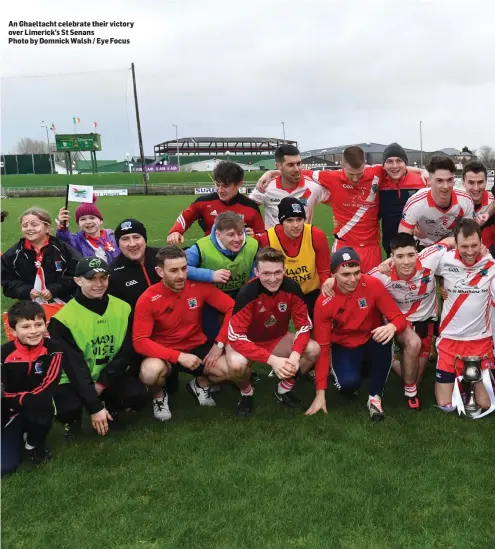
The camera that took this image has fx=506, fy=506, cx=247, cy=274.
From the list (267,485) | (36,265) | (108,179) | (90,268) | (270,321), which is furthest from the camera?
(108,179)

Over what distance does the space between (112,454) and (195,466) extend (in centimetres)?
67

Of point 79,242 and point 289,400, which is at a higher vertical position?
point 79,242

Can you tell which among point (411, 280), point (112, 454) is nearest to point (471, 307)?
point (411, 280)

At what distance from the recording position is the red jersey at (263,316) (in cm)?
423

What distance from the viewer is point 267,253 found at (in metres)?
4.12

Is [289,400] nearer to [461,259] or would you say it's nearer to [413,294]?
[413,294]

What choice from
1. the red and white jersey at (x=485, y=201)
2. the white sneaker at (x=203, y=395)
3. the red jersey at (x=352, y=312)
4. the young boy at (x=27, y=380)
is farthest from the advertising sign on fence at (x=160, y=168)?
the young boy at (x=27, y=380)

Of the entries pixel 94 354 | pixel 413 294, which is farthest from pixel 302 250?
pixel 94 354

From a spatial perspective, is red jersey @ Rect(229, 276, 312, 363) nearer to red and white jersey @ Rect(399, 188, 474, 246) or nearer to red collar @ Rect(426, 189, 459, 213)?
red and white jersey @ Rect(399, 188, 474, 246)

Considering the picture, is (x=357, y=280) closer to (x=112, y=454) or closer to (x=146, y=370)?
(x=146, y=370)

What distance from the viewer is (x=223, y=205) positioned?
5.29 m

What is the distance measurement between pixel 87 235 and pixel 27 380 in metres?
2.41

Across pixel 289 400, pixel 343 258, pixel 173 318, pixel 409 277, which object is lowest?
pixel 289 400

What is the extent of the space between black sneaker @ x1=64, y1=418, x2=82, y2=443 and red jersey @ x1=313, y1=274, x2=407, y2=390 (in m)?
1.99
